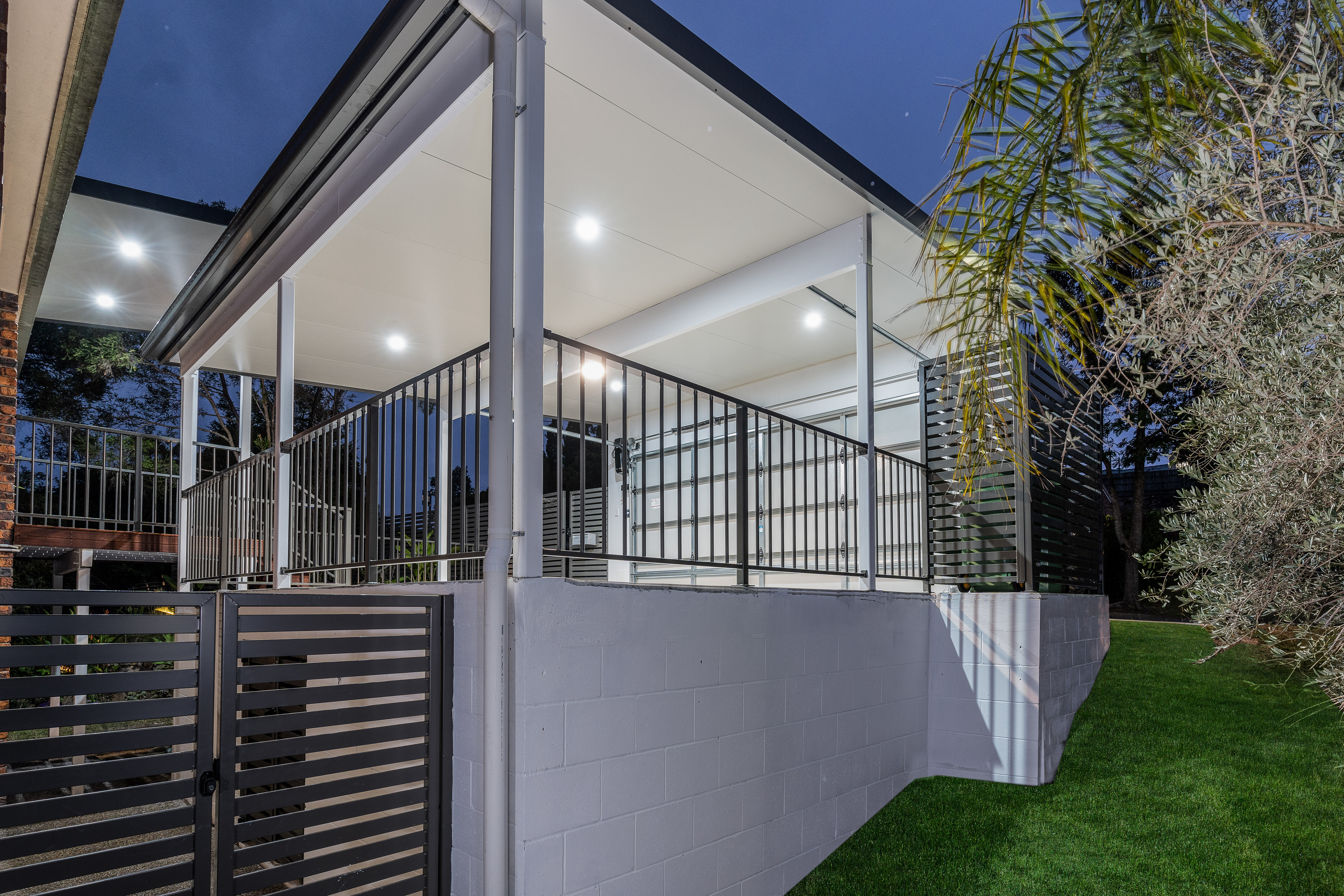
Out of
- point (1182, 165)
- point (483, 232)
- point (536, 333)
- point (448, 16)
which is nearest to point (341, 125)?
point (448, 16)

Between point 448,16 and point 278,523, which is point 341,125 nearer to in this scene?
point 448,16

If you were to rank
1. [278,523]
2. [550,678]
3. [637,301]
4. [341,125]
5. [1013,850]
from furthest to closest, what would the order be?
[637,301] → [278,523] → [1013,850] → [341,125] → [550,678]

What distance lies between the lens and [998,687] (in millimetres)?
4719

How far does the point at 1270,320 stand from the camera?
2.40 metres

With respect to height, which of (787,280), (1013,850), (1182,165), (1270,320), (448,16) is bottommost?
(1013,850)

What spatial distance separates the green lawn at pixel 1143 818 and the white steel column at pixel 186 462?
5849 millimetres

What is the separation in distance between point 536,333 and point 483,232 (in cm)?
220

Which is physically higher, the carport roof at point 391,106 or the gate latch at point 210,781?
the carport roof at point 391,106

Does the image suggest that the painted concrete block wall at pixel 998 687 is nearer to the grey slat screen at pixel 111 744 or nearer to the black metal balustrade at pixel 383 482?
the black metal balustrade at pixel 383 482

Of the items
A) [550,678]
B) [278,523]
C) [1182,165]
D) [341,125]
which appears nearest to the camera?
[1182,165]

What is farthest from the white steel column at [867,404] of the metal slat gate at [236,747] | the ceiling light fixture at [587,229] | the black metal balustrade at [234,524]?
the black metal balustrade at [234,524]

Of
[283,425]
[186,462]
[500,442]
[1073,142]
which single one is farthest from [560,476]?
[186,462]

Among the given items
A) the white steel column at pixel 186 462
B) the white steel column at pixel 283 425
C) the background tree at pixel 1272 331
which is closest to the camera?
the background tree at pixel 1272 331

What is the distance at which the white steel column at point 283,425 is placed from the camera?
14.6 feet
